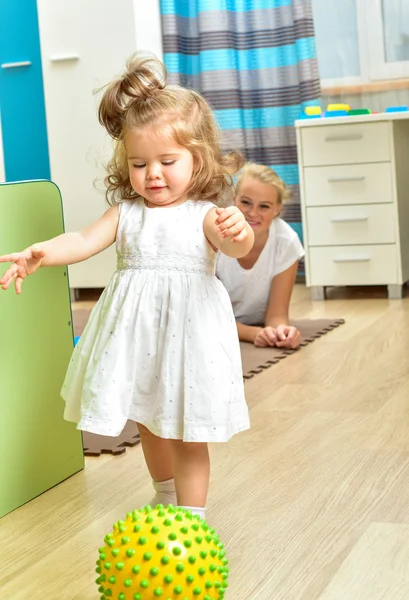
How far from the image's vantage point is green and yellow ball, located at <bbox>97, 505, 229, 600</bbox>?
0.99 meters

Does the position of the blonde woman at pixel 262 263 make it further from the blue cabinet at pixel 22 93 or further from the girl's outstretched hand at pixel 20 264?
the girl's outstretched hand at pixel 20 264

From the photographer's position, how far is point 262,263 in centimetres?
275

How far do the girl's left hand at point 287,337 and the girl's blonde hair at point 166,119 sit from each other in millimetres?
1177

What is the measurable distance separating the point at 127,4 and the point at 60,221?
75.3 inches

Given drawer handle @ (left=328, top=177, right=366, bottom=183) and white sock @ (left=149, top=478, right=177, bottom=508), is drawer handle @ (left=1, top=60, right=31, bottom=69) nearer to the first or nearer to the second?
drawer handle @ (left=328, top=177, right=366, bottom=183)

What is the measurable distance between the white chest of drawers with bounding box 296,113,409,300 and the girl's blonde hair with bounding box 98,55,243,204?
190cm

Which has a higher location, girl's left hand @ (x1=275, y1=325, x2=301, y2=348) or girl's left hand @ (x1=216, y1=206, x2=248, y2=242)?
girl's left hand @ (x1=216, y1=206, x2=248, y2=242)

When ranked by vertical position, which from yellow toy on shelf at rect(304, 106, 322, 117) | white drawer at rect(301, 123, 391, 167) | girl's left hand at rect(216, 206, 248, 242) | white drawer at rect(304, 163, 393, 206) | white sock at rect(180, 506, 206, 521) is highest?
yellow toy on shelf at rect(304, 106, 322, 117)

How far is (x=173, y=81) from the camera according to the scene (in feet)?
12.1

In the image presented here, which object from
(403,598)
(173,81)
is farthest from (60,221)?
(173,81)

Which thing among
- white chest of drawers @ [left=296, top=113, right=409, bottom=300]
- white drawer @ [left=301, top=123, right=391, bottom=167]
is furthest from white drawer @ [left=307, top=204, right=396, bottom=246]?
white drawer @ [left=301, top=123, right=391, bottom=167]

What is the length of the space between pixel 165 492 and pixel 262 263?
4.61 ft

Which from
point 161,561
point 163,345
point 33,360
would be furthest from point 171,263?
point 161,561

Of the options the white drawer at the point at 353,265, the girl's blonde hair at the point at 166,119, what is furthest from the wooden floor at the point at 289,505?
the white drawer at the point at 353,265
